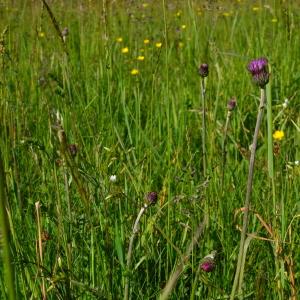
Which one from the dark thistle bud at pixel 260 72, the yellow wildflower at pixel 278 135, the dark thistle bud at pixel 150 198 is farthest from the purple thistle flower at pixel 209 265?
the yellow wildflower at pixel 278 135

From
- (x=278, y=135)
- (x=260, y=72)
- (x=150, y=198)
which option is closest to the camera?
(x=260, y=72)

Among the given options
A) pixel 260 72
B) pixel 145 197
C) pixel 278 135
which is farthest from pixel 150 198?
pixel 278 135

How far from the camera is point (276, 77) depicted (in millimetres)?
2104

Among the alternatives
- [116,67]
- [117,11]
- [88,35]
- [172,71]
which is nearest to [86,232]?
[116,67]

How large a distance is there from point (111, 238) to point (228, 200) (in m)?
0.28

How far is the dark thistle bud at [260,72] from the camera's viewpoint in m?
0.69

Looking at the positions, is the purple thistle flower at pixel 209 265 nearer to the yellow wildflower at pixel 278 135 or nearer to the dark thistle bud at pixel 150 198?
the dark thistle bud at pixel 150 198

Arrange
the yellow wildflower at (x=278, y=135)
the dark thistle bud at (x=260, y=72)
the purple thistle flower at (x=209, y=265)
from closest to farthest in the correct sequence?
1. the dark thistle bud at (x=260, y=72)
2. the purple thistle flower at (x=209, y=265)
3. the yellow wildflower at (x=278, y=135)

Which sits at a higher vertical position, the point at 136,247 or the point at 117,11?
the point at 117,11

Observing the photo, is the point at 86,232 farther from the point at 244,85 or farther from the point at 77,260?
the point at 244,85

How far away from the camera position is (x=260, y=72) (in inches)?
27.6

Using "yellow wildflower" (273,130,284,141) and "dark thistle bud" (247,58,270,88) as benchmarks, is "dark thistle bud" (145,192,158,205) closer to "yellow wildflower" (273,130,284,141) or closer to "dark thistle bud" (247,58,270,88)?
"dark thistle bud" (247,58,270,88)

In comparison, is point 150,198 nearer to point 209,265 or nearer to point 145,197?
point 145,197

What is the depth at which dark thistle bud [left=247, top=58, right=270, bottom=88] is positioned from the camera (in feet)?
2.27
